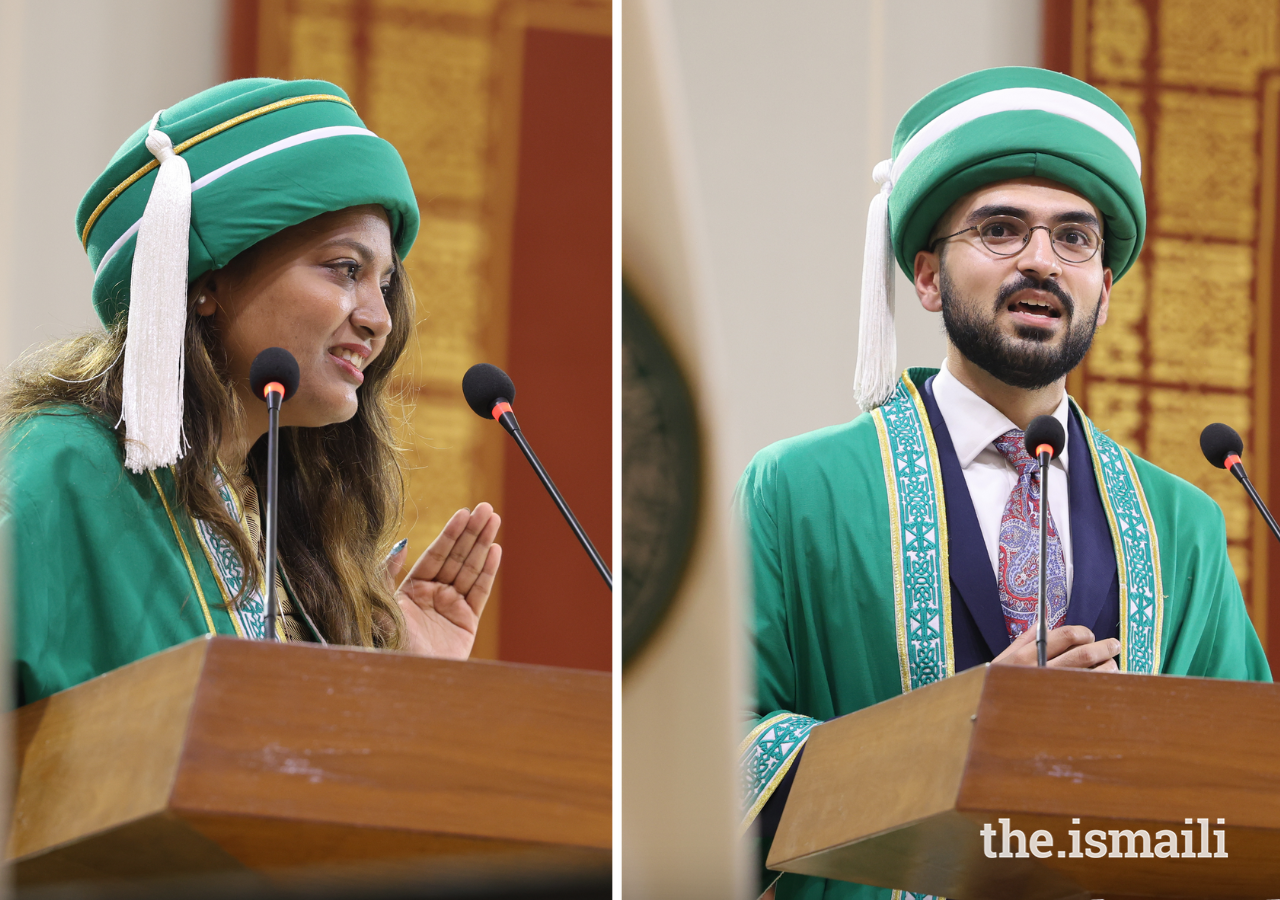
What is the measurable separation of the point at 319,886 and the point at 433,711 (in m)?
0.24

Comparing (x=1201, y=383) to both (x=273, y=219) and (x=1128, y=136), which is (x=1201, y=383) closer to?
(x=1128, y=136)

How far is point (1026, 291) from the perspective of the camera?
301 cm

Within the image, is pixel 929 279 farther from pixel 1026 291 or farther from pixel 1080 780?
pixel 1080 780

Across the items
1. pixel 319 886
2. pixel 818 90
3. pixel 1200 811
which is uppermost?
pixel 818 90

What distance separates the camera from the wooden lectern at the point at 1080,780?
1.83 m

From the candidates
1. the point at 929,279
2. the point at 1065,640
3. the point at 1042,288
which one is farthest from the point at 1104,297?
Answer: the point at 1065,640

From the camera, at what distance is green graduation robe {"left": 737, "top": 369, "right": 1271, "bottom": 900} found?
2789mm

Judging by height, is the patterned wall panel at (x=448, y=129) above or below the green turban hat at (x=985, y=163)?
above

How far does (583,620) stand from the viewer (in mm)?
3895

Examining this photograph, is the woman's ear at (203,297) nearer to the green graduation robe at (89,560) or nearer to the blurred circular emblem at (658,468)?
the green graduation robe at (89,560)

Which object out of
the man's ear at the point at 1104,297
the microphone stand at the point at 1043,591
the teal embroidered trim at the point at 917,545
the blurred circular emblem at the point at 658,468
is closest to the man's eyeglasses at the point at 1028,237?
the man's ear at the point at 1104,297

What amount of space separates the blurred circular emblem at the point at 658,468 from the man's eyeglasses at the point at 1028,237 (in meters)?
2.32

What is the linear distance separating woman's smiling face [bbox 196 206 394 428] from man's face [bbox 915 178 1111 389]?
1.07m

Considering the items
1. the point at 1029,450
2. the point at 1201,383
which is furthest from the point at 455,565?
the point at 1201,383
